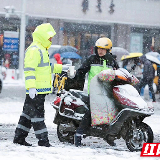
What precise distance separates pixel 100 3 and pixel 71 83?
2707 centimetres

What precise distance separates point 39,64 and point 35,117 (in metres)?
0.70

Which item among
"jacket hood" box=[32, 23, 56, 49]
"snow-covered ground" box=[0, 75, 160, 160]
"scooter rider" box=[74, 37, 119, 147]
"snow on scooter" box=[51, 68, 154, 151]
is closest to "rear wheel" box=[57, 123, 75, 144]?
"snow-covered ground" box=[0, 75, 160, 160]

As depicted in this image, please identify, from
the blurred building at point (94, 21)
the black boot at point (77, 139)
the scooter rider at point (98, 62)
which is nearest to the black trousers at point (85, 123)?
the black boot at point (77, 139)

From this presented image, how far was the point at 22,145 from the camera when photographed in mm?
6438

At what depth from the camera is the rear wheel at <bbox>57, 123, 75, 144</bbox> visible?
23.2 ft

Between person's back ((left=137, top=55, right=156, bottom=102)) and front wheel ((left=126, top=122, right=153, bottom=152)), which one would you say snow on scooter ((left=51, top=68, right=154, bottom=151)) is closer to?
front wheel ((left=126, top=122, right=153, bottom=152))

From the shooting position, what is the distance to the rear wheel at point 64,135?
707 centimetres

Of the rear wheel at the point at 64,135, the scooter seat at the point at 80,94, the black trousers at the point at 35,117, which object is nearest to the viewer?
the black trousers at the point at 35,117

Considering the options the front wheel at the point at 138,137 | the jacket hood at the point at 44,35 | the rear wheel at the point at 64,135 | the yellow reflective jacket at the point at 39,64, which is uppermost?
the jacket hood at the point at 44,35

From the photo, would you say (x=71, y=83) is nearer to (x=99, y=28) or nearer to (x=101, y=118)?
(x=101, y=118)

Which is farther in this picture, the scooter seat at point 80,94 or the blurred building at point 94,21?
the blurred building at point 94,21

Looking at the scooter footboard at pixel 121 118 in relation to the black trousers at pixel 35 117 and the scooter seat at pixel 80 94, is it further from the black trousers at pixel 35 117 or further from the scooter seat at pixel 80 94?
the black trousers at pixel 35 117

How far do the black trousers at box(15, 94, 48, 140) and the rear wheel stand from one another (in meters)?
0.60

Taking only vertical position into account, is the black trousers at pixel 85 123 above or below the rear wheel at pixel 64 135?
above
